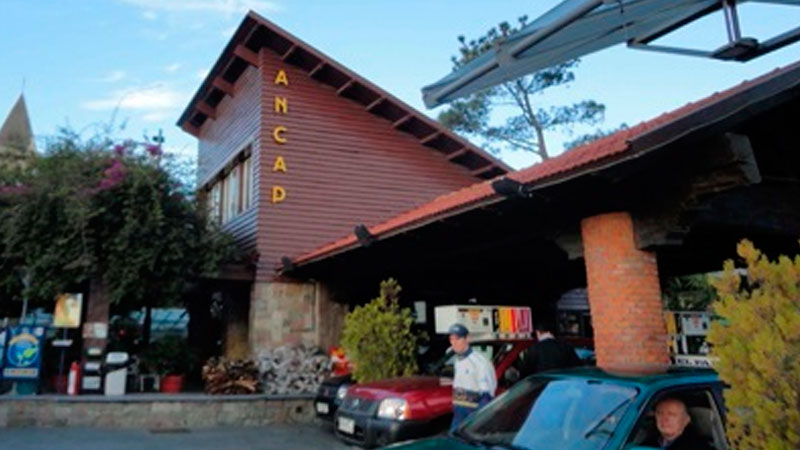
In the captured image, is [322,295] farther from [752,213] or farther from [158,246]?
[752,213]

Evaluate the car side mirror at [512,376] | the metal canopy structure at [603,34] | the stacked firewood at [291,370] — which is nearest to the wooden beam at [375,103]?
the stacked firewood at [291,370]

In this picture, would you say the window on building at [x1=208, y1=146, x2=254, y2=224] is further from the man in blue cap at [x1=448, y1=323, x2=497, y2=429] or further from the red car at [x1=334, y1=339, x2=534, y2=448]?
the man in blue cap at [x1=448, y1=323, x2=497, y2=429]

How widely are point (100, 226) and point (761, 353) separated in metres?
11.3

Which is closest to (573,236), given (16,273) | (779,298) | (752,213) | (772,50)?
(752,213)

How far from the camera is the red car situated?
6.84 m

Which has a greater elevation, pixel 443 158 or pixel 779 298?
pixel 443 158

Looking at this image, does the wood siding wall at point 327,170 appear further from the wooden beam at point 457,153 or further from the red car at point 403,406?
the red car at point 403,406

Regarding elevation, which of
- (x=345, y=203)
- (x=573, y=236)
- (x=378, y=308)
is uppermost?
(x=345, y=203)

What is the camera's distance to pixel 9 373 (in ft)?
33.7

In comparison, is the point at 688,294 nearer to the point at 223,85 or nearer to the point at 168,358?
the point at 223,85

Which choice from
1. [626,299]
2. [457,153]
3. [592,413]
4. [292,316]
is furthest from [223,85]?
[592,413]

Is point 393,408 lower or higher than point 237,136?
lower

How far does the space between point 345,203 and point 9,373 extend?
296 inches

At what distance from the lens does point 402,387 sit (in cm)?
733
